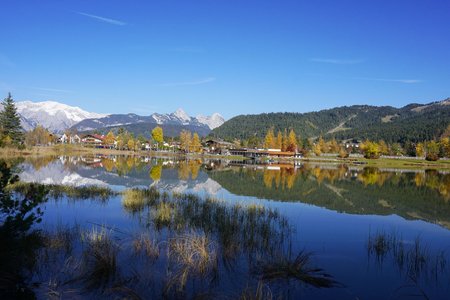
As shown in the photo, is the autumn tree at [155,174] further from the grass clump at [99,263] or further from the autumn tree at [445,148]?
the autumn tree at [445,148]

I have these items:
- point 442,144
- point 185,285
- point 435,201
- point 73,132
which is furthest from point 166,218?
point 73,132

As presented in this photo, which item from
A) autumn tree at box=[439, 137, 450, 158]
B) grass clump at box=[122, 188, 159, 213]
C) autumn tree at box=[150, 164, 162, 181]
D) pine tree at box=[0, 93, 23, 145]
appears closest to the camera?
grass clump at box=[122, 188, 159, 213]

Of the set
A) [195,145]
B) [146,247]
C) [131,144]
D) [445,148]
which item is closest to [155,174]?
[146,247]

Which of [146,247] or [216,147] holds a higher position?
[216,147]

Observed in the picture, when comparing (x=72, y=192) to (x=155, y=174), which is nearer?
(x=72, y=192)

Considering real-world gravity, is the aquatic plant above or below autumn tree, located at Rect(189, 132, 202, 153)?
below

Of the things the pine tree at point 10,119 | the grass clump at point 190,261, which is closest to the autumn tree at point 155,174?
the grass clump at point 190,261

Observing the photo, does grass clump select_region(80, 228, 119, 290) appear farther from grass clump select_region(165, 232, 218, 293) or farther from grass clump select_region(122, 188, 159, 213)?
grass clump select_region(122, 188, 159, 213)

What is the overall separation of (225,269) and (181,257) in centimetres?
128

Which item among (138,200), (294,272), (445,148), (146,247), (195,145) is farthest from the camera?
Answer: (445,148)

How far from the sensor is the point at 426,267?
10953 millimetres

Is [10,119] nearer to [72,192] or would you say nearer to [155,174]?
[155,174]

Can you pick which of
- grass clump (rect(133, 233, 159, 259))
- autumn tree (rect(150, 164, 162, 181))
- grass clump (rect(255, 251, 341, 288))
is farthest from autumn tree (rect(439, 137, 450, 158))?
grass clump (rect(133, 233, 159, 259))

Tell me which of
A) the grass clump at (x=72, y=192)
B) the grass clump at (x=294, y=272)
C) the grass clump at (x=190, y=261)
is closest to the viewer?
the grass clump at (x=190, y=261)
